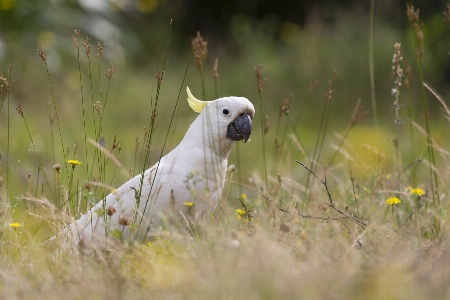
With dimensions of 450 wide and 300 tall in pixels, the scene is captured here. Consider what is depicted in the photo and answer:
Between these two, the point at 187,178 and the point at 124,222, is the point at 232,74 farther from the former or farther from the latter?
the point at 124,222

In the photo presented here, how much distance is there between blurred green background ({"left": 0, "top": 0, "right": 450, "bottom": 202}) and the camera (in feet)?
18.2

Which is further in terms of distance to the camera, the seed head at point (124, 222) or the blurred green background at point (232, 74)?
the blurred green background at point (232, 74)

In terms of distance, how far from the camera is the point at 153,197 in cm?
244

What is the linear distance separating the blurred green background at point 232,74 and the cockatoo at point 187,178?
2.09m

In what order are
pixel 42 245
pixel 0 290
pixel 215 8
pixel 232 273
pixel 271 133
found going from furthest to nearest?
pixel 215 8 < pixel 271 133 < pixel 42 245 < pixel 0 290 < pixel 232 273

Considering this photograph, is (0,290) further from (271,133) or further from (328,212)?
(271,133)

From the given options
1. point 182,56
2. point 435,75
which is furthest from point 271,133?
point 182,56

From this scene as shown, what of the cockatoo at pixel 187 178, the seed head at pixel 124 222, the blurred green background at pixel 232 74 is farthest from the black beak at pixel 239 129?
the blurred green background at pixel 232 74

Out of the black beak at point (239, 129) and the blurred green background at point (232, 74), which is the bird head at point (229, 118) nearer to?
the black beak at point (239, 129)

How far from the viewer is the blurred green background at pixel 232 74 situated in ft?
18.2

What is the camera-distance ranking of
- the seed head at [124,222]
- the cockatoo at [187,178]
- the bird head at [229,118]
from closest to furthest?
the seed head at [124,222] → the cockatoo at [187,178] → the bird head at [229,118]

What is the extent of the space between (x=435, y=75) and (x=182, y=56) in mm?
3388

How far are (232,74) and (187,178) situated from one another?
461 cm

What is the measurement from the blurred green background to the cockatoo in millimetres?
2092
